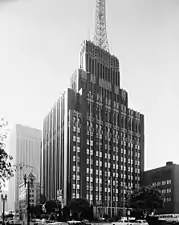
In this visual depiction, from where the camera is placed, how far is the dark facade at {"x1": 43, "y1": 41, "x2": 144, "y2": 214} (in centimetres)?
2773

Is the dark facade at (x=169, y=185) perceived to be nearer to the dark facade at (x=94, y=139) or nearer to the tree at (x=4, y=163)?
the dark facade at (x=94, y=139)

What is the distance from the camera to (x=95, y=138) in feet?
96.0

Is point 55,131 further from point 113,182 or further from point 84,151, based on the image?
point 113,182

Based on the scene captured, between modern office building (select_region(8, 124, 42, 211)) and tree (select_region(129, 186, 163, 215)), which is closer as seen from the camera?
tree (select_region(129, 186, 163, 215))

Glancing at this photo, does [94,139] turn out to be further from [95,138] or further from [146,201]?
[146,201]

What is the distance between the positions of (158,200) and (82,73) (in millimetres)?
15215

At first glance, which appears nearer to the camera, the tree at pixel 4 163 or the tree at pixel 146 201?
the tree at pixel 4 163

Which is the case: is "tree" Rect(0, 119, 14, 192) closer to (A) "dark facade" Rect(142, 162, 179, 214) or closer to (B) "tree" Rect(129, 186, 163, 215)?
(B) "tree" Rect(129, 186, 163, 215)

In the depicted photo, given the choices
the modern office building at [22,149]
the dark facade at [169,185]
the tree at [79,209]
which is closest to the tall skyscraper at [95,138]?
the modern office building at [22,149]

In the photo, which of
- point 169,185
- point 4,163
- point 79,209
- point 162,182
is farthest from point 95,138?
point 4,163

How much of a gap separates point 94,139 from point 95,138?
0.14 meters

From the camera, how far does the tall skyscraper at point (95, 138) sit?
27.7 m

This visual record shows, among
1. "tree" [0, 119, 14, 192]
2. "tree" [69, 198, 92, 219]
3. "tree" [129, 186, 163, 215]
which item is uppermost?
"tree" [0, 119, 14, 192]

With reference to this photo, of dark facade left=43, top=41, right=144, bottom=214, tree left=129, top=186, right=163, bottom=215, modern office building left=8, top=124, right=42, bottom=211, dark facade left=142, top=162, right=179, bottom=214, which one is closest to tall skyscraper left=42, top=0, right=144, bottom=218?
dark facade left=43, top=41, right=144, bottom=214
